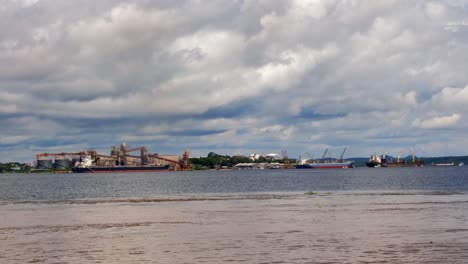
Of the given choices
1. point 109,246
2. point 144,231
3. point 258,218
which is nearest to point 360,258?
point 109,246

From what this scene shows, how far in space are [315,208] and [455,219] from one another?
21212mm

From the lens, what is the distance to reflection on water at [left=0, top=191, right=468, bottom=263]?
39.0m

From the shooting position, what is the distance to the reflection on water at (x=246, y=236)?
128 ft

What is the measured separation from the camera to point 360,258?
37312mm

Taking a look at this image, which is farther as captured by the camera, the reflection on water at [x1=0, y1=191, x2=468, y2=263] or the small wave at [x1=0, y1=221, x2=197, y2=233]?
the small wave at [x1=0, y1=221, x2=197, y2=233]

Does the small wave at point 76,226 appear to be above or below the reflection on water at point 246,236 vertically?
above

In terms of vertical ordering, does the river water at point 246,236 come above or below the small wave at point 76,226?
below

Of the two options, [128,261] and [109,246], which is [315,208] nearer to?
[109,246]

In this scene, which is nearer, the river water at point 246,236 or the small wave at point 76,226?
the river water at point 246,236

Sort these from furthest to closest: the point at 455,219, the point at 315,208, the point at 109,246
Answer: the point at 315,208
the point at 455,219
the point at 109,246

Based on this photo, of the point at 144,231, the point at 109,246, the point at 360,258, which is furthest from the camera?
the point at 144,231

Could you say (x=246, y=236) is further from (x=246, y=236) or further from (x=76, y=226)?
(x=76, y=226)

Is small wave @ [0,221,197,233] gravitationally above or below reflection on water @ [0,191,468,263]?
above

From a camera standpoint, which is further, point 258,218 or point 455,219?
point 258,218
